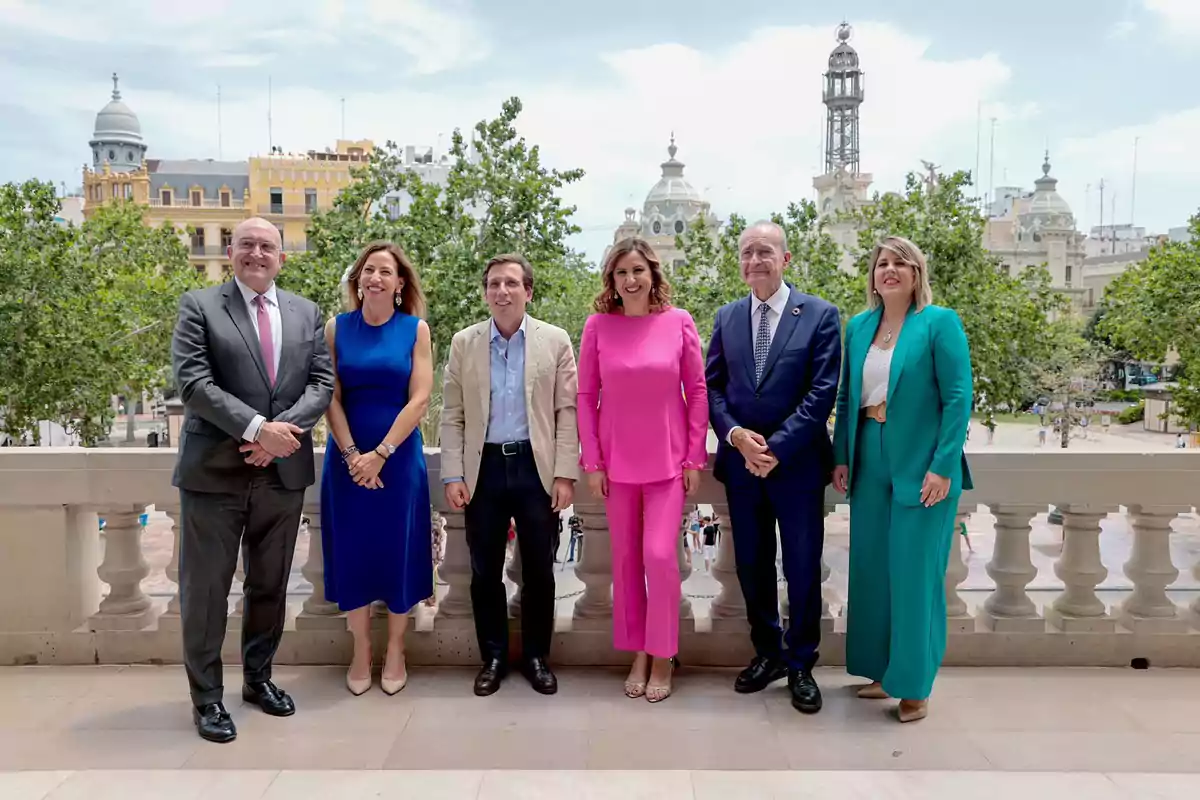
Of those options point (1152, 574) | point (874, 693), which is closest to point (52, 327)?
point (874, 693)

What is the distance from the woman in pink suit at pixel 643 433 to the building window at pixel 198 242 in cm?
5982

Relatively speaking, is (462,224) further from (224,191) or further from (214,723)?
(224,191)

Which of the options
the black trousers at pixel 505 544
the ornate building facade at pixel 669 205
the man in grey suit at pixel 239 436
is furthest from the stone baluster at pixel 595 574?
the ornate building facade at pixel 669 205

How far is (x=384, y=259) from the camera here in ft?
13.2

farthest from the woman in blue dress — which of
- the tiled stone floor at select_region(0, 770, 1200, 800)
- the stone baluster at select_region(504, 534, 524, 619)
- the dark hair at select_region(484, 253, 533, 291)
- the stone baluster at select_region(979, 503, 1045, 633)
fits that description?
the stone baluster at select_region(979, 503, 1045, 633)

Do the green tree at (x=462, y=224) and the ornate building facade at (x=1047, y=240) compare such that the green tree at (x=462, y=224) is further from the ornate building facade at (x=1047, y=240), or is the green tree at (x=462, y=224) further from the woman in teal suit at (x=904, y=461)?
the ornate building facade at (x=1047, y=240)

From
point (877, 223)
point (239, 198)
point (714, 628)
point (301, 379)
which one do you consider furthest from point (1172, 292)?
point (239, 198)

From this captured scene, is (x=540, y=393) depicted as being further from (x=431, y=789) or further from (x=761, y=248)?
(x=431, y=789)

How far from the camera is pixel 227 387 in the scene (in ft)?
12.3

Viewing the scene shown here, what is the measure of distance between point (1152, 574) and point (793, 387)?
2.14 metres

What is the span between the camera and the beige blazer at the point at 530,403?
4.08 m

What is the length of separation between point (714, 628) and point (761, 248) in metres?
1.85

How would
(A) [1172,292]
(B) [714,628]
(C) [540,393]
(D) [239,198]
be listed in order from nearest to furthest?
(C) [540,393] < (B) [714,628] < (A) [1172,292] < (D) [239,198]

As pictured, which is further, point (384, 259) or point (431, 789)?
point (384, 259)
